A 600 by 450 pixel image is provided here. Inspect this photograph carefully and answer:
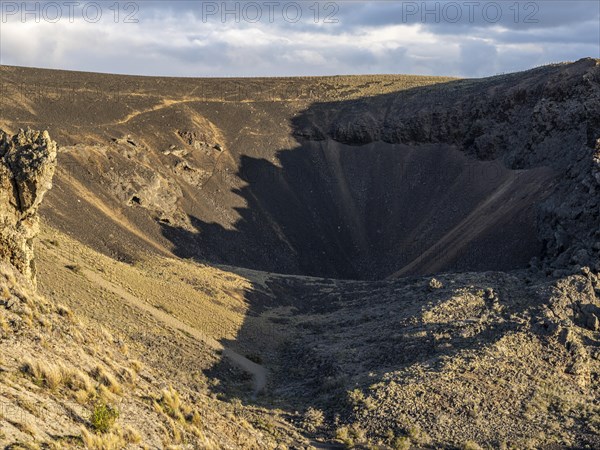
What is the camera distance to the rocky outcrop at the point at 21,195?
77.8ft

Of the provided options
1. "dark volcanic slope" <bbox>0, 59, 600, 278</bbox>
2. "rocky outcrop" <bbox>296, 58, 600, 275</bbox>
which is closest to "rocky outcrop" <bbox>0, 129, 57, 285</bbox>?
"dark volcanic slope" <bbox>0, 59, 600, 278</bbox>

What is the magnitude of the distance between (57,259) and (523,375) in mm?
20437

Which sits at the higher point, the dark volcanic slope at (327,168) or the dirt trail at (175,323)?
the dark volcanic slope at (327,168)

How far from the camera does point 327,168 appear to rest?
7250cm

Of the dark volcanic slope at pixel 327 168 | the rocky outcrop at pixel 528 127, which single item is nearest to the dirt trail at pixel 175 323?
the dark volcanic slope at pixel 327 168

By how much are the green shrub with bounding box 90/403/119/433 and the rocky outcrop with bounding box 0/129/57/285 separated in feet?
29.1

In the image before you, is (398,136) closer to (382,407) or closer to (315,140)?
(315,140)

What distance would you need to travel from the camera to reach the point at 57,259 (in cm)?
3578

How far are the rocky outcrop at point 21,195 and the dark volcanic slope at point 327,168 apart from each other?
19.7 meters

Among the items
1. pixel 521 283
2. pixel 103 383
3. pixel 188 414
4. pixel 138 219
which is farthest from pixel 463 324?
pixel 138 219

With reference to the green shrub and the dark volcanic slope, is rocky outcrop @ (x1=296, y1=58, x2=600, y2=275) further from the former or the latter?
the green shrub

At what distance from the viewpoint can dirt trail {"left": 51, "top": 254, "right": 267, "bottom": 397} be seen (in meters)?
35.2

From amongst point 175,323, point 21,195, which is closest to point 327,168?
point 175,323

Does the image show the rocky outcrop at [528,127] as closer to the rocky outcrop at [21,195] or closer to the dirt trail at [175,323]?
the dirt trail at [175,323]
